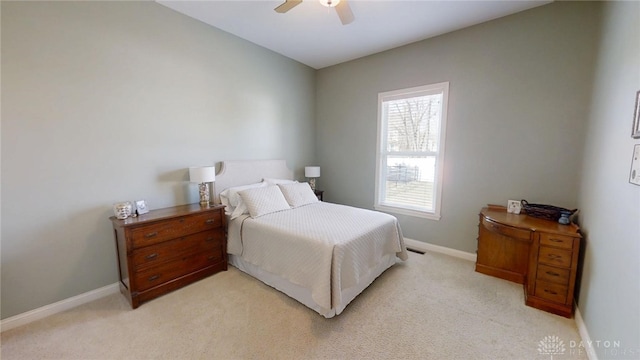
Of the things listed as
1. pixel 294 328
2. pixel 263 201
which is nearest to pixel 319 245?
pixel 294 328

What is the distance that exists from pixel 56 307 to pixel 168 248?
0.94 m

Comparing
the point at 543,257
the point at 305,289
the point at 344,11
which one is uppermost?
the point at 344,11

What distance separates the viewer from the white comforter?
75.0 inches

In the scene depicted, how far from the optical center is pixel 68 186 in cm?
207

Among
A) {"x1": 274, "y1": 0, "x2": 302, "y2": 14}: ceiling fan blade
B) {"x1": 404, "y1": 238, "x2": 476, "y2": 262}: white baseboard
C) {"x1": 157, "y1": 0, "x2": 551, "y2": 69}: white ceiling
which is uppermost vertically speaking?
{"x1": 157, "y1": 0, "x2": 551, "y2": 69}: white ceiling

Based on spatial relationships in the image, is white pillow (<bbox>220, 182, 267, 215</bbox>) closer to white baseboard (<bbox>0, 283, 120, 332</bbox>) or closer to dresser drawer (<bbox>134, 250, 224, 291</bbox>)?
dresser drawer (<bbox>134, 250, 224, 291</bbox>)

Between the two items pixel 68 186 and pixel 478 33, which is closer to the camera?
pixel 68 186

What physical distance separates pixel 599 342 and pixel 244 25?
412cm

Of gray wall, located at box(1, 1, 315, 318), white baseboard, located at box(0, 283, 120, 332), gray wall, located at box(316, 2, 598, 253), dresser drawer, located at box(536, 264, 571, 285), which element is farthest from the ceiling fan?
white baseboard, located at box(0, 283, 120, 332)

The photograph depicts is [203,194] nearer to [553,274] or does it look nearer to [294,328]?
[294,328]

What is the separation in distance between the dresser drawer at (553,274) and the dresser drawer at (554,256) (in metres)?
0.04

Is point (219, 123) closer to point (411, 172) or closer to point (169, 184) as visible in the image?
point (169, 184)

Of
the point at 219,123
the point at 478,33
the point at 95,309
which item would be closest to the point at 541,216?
the point at 478,33

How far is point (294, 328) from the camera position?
187cm
